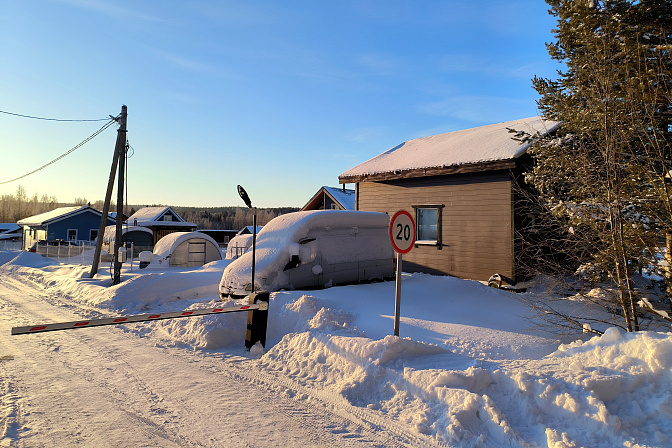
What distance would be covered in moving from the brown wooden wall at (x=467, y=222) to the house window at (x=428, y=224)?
151mm

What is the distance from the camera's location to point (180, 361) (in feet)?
21.1

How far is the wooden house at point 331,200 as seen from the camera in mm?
27270

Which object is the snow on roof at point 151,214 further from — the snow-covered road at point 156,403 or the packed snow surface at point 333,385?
the snow-covered road at point 156,403

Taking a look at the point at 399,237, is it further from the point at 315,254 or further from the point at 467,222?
the point at 467,222

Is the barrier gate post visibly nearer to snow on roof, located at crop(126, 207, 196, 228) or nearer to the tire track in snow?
the tire track in snow

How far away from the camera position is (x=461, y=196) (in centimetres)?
1344

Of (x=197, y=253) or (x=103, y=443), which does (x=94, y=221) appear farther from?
(x=103, y=443)

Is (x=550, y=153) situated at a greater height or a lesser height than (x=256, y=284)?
greater

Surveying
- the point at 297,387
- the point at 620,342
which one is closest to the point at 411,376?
the point at 297,387

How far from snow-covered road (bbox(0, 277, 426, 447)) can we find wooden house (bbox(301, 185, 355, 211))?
2063cm

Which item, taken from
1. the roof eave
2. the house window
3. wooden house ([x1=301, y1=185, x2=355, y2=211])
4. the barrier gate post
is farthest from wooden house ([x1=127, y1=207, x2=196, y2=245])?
the barrier gate post

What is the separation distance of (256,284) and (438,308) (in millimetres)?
4257

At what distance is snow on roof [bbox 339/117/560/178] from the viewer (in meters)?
12.5

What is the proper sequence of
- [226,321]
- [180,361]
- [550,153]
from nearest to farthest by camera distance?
[180,361]
[226,321]
[550,153]
